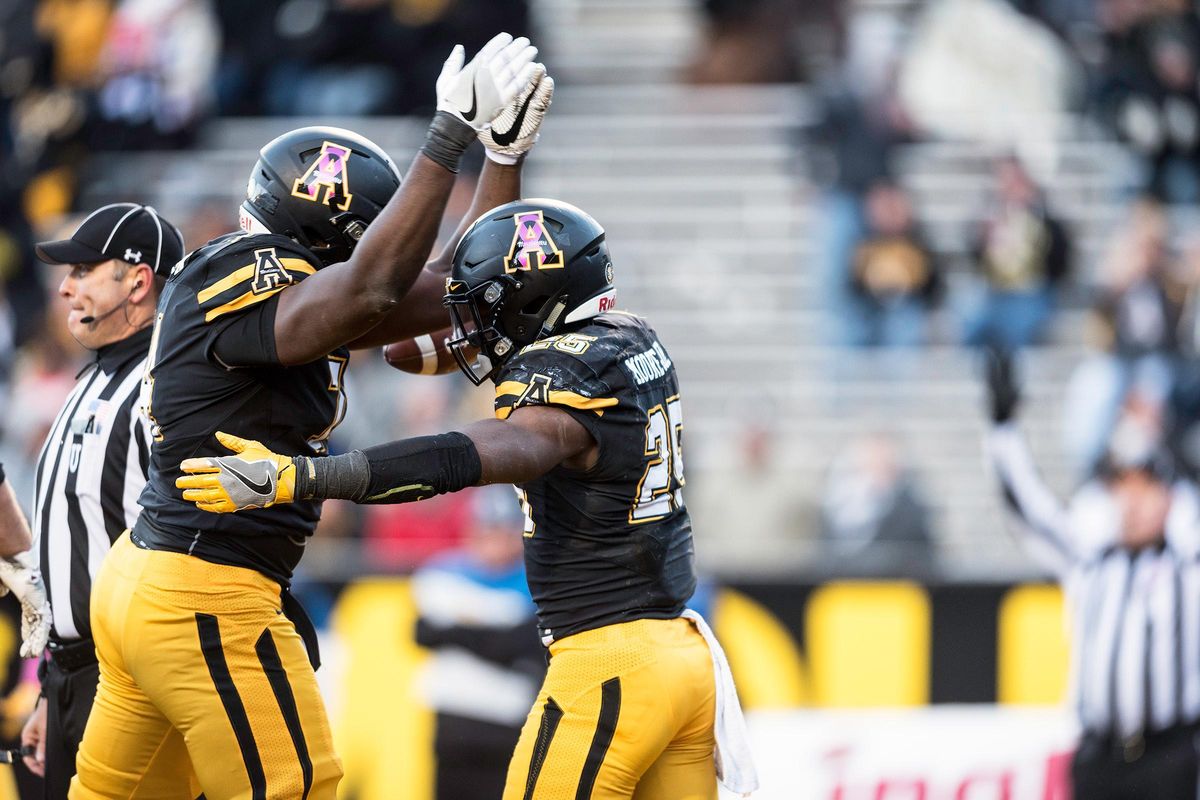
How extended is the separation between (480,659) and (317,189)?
3579 mm

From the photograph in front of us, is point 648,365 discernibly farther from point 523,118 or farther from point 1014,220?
point 1014,220

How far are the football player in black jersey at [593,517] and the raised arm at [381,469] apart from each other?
7 cm

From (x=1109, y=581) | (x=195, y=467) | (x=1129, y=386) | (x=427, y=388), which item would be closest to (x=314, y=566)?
(x=427, y=388)

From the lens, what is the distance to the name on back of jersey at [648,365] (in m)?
4.16

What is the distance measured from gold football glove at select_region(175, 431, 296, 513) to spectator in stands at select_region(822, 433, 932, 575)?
594 centimetres

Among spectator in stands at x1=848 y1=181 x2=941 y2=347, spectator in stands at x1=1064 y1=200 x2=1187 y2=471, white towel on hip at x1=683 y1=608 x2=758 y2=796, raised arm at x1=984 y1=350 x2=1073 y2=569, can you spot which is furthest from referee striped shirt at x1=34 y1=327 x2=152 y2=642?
spectator in stands at x1=848 y1=181 x2=941 y2=347

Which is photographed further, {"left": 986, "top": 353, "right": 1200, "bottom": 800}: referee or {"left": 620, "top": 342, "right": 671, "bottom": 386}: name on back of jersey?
{"left": 986, "top": 353, "right": 1200, "bottom": 800}: referee

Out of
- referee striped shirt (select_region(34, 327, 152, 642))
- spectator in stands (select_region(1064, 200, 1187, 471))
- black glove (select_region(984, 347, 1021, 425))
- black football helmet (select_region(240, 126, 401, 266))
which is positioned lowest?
spectator in stands (select_region(1064, 200, 1187, 471))

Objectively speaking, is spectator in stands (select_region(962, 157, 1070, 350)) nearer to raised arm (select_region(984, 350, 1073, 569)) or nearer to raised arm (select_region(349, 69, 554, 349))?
raised arm (select_region(984, 350, 1073, 569))

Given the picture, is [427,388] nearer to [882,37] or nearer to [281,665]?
[882,37]

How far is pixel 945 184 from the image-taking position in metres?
12.1

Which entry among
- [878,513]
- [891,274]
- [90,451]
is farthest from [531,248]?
[891,274]

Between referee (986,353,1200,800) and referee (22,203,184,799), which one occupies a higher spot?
referee (22,203,184,799)

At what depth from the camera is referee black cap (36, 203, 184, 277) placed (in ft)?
15.4
